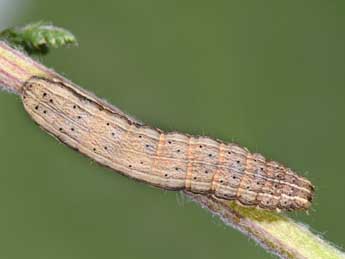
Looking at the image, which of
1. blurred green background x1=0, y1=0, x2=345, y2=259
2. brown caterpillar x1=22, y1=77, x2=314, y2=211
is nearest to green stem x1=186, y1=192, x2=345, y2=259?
brown caterpillar x1=22, y1=77, x2=314, y2=211

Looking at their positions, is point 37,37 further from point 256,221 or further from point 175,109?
point 175,109

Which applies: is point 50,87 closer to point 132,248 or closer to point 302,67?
point 132,248

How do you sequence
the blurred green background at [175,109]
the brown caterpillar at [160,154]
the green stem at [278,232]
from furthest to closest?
the blurred green background at [175,109] < the brown caterpillar at [160,154] < the green stem at [278,232]

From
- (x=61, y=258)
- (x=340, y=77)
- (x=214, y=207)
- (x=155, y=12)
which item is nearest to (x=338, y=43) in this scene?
(x=340, y=77)

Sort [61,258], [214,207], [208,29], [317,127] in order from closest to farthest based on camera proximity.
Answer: [214,207], [61,258], [317,127], [208,29]

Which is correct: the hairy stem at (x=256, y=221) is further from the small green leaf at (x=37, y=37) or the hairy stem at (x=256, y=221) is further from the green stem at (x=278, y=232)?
the small green leaf at (x=37, y=37)

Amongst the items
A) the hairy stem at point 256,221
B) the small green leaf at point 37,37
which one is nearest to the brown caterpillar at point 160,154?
the hairy stem at point 256,221
